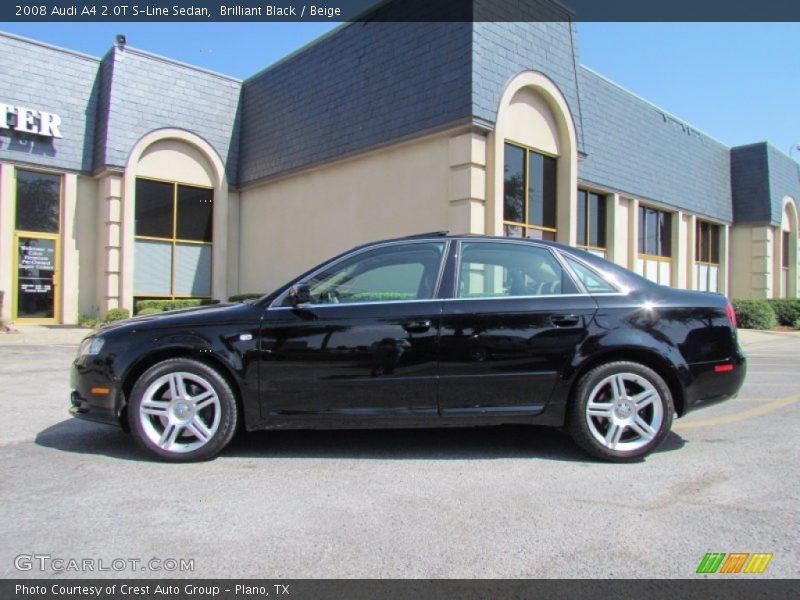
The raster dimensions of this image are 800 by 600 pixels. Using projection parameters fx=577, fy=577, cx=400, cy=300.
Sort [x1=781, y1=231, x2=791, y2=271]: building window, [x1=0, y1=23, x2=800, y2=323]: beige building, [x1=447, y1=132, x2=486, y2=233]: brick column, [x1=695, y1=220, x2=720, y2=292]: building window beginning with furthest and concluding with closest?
[x1=781, y1=231, x2=791, y2=271]: building window < [x1=695, y1=220, x2=720, y2=292]: building window < [x1=0, y1=23, x2=800, y2=323]: beige building < [x1=447, y1=132, x2=486, y2=233]: brick column

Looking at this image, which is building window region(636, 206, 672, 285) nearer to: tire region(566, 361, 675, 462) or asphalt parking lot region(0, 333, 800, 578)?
asphalt parking lot region(0, 333, 800, 578)

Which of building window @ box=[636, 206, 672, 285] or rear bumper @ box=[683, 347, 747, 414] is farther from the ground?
building window @ box=[636, 206, 672, 285]

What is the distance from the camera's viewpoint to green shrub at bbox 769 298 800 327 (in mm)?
22125

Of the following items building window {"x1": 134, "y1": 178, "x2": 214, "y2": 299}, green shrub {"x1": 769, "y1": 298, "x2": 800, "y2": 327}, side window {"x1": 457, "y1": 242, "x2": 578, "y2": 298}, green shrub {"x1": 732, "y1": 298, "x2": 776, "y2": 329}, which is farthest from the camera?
green shrub {"x1": 769, "y1": 298, "x2": 800, "y2": 327}

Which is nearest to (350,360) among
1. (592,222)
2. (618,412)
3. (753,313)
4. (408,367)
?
(408,367)

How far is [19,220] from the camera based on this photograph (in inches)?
586

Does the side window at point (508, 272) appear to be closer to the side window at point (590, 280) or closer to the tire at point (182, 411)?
the side window at point (590, 280)

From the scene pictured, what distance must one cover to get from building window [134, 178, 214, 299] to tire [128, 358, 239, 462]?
13.0 meters

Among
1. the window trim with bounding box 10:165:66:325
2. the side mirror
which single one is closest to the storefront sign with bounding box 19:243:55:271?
the window trim with bounding box 10:165:66:325

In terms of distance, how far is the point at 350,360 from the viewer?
419 cm

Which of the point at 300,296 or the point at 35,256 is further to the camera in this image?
the point at 35,256

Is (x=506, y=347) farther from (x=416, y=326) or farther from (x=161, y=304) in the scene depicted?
(x=161, y=304)

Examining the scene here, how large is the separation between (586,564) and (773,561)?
91cm

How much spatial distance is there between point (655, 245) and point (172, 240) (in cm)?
1582
